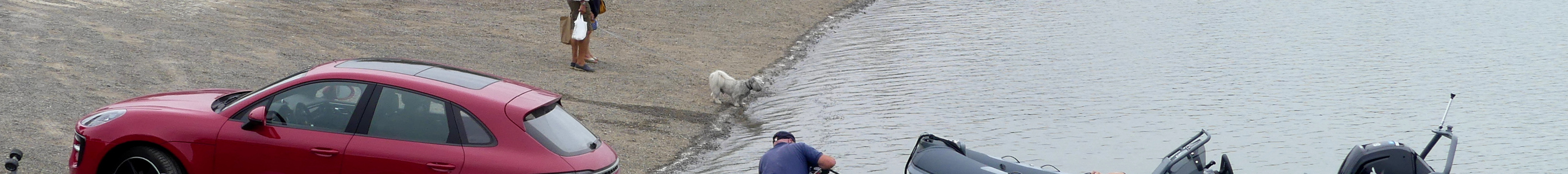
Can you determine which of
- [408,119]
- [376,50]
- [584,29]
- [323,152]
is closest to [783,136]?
[408,119]

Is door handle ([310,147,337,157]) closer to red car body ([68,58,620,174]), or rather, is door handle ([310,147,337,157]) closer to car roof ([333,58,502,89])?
red car body ([68,58,620,174])

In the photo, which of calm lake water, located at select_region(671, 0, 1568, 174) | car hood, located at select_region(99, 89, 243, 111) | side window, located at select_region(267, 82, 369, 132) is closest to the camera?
side window, located at select_region(267, 82, 369, 132)

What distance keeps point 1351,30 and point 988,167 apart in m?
14.3

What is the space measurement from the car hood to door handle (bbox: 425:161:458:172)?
1181 mm

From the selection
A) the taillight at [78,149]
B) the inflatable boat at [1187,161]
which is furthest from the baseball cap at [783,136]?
the taillight at [78,149]

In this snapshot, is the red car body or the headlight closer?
the red car body

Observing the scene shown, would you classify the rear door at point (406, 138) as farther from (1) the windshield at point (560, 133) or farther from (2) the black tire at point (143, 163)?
(2) the black tire at point (143, 163)

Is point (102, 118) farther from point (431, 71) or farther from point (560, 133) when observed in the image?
point (560, 133)

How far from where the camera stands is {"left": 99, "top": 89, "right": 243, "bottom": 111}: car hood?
6.84 meters

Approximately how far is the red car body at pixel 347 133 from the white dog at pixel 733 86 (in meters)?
6.75

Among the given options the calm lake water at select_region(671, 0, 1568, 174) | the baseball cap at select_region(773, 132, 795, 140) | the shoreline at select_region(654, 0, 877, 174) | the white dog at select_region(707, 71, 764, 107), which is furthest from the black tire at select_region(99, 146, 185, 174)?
the white dog at select_region(707, 71, 764, 107)

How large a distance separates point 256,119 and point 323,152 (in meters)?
0.35

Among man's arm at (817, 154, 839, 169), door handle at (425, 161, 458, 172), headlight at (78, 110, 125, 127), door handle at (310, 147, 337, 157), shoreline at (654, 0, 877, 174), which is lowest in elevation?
shoreline at (654, 0, 877, 174)

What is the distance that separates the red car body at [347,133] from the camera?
6.60 m
